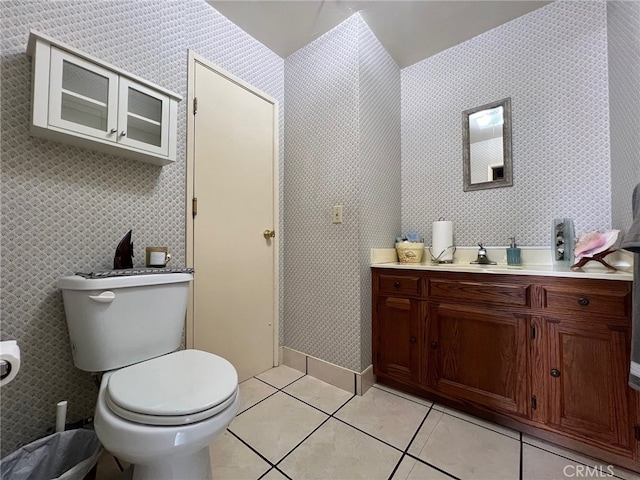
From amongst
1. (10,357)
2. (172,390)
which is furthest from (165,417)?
(10,357)

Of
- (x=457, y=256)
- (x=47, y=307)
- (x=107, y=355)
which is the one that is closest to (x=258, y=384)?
(x=107, y=355)

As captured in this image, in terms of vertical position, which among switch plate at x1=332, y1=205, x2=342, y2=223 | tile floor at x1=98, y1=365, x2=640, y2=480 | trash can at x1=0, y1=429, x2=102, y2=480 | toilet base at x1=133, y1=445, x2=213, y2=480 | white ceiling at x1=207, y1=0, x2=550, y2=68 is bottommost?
tile floor at x1=98, y1=365, x2=640, y2=480

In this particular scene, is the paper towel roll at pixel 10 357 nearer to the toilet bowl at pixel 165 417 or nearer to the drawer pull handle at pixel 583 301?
the toilet bowl at pixel 165 417

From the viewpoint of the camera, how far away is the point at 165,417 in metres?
0.74

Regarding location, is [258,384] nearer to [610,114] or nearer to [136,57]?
[136,57]

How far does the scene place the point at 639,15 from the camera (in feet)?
3.69

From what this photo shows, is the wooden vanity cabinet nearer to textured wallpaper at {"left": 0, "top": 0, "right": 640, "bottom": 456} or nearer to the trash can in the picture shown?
textured wallpaper at {"left": 0, "top": 0, "right": 640, "bottom": 456}

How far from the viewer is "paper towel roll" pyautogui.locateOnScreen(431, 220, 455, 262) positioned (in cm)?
180

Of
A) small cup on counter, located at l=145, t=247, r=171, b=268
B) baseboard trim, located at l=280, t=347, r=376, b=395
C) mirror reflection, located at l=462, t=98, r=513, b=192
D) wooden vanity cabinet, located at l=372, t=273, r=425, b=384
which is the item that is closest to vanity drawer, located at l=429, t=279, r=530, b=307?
wooden vanity cabinet, located at l=372, t=273, r=425, b=384

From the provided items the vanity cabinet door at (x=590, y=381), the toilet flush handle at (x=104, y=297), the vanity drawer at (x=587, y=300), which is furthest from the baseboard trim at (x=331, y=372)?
the toilet flush handle at (x=104, y=297)

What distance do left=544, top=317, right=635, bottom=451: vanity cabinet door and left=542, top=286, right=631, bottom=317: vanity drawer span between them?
51 mm

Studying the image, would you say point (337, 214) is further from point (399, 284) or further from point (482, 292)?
point (482, 292)

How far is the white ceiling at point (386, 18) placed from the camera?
5.26ft

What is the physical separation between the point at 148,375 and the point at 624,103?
7.85 ft
